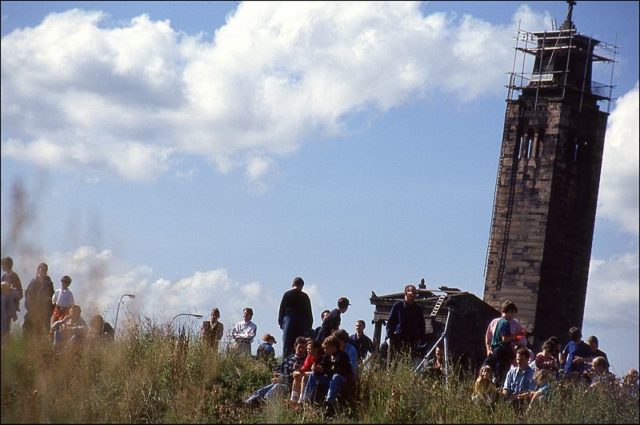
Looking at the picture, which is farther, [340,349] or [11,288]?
[340,349]

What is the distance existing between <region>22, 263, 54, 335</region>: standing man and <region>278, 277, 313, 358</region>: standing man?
4.34 metres

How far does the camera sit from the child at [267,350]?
29.8 meters

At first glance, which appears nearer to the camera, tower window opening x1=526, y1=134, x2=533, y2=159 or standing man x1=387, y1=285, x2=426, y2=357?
standing man x1=387, y1=285, x2=426, y2=357

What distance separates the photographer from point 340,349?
24.8 m

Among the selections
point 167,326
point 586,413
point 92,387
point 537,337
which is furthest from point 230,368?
point 537,337

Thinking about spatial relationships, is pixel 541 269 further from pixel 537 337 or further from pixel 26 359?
pixel 26 359

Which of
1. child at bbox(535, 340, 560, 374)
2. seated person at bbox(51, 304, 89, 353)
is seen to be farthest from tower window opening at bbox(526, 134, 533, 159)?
seated person at bbox(51, 304, 89, 353)

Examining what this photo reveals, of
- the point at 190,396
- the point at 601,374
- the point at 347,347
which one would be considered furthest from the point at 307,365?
the point at 601,374

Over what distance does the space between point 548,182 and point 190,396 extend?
4220 cm

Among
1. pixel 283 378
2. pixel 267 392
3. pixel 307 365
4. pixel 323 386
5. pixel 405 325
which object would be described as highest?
pixel 405 325

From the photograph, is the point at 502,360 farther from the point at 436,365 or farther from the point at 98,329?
the point at 98,329

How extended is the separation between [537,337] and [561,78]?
38.0 feet

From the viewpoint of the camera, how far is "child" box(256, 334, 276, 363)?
97.7 ft

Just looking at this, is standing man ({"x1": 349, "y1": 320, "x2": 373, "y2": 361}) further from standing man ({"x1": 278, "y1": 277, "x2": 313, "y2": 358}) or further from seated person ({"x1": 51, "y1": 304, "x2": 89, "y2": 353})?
seated person ({"x1": 51, "y1": 304, "x2": 89, "y2": 353})
